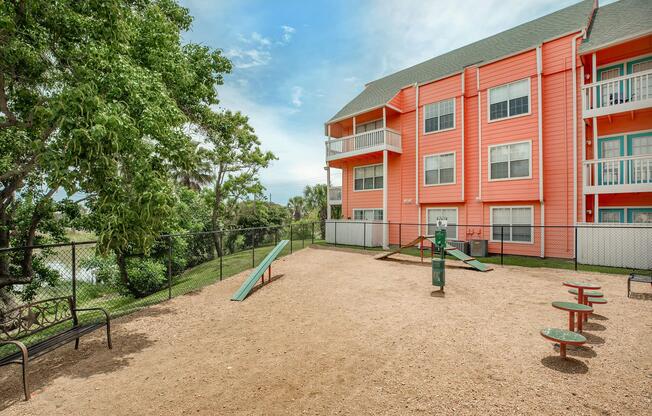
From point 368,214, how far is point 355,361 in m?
17.5

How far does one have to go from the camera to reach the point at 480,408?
11.6ft

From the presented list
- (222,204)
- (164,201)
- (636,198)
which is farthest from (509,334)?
(222,204)

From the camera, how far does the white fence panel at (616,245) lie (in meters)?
11.2

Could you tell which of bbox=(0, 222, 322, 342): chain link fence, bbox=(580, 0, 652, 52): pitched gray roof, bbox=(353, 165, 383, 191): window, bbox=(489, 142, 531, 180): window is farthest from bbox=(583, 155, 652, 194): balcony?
bbox=(0, 222, 322, 342): chain link fence

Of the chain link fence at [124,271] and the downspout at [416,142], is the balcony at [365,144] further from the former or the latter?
the chain link fence at [124,271]

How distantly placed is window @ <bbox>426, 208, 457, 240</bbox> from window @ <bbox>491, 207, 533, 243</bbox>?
2058mm

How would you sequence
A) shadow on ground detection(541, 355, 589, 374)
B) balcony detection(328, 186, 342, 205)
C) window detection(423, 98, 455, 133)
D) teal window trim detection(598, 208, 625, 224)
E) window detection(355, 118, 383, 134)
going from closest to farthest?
1. shadow on ground detection(541, 355, 589, 374)
2. teal window trim detection(598, 208, 625, 224)
3. window detection(423, 98, 455, 133)
4. window detection(355, 118, 383, 134)
5. balcony detection(328, 186, 342, 205)

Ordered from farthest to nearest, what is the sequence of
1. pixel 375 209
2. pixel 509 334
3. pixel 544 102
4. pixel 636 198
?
pixel 375 209, pixel 544 102, pixel 636 198, pixel 509 334

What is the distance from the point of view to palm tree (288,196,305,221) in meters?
43.8

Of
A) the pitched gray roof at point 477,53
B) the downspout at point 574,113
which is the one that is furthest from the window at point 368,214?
the downspout at point 574,113

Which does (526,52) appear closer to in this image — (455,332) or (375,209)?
(375,209)

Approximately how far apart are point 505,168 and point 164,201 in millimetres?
16529

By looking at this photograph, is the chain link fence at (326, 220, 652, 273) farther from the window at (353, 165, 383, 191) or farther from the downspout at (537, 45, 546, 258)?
the window at (353, 165, 383, 191)

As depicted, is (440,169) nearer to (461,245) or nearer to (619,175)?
(461,245)
